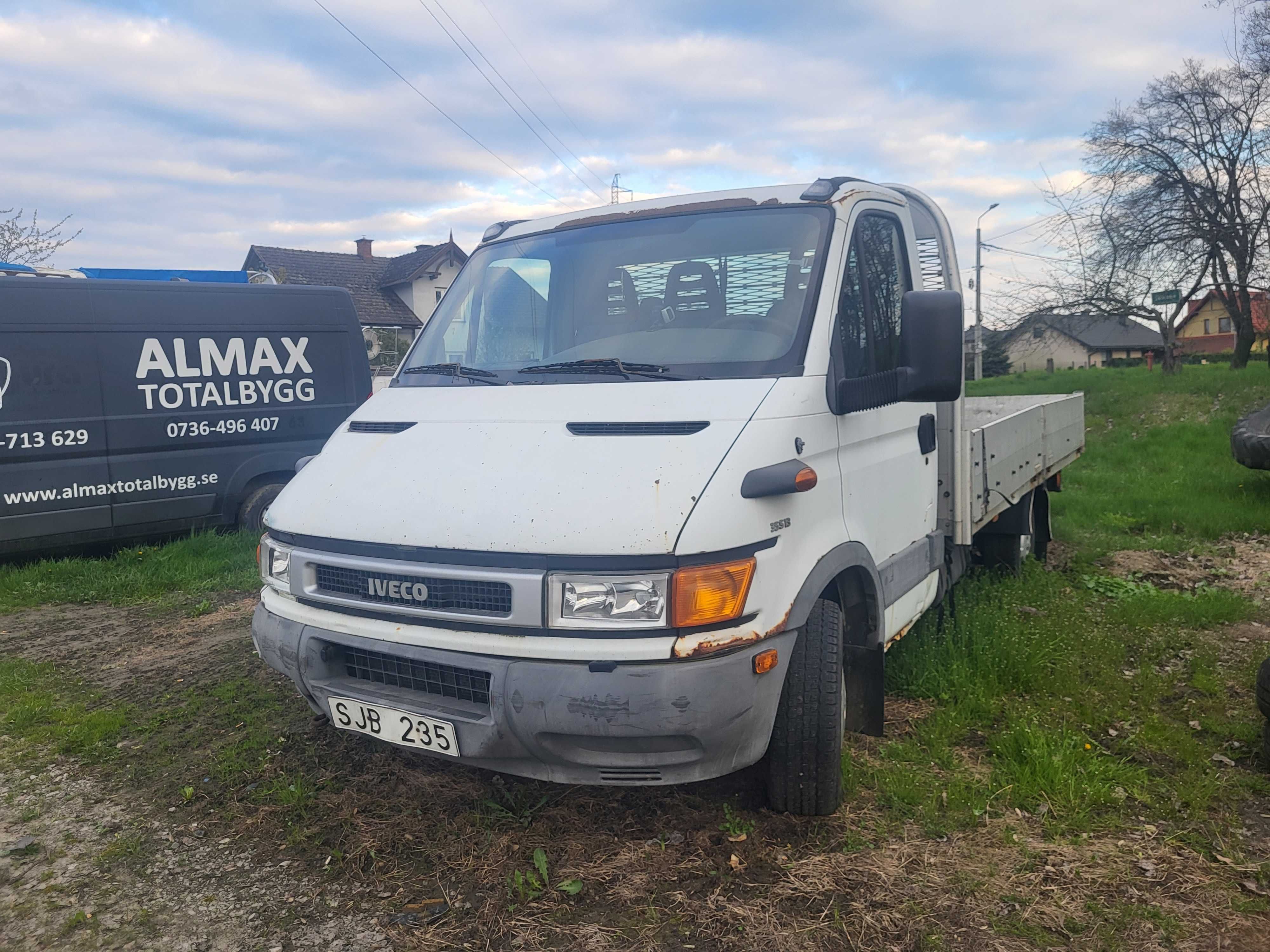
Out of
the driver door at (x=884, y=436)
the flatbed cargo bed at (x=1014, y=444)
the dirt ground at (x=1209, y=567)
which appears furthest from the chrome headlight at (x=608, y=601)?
the dirt ground at (x=1209, y=567)

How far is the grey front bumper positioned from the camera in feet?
8.84

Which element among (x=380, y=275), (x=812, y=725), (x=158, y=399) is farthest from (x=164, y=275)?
(x=380, y=275)

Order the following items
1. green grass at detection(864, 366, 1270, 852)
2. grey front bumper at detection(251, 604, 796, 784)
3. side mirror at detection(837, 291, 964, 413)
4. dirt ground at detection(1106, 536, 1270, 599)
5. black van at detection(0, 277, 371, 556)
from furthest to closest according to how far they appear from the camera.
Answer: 1. black van at detection(0, 277, 371, 556)
2. dirt ground at detection(1106, 536, 1270, 599)
3. green grass at detection(864, 366, 1270, 852)
4. side mirror at detection(837, 291, 964, 413)
5. grey front bumper at detection(251, 604, 796, 784)

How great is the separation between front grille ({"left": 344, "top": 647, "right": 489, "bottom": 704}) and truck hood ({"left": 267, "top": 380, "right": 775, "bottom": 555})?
393 millimetres

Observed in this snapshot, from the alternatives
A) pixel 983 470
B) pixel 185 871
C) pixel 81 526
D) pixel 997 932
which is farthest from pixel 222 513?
pixel 997 932

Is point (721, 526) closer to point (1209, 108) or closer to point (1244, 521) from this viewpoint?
point (1244, 521)

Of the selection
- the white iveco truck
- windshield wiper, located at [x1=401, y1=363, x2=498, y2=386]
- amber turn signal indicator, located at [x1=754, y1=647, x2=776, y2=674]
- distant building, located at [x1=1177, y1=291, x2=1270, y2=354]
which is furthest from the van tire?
distant building, located at [x1=1177, y1=291, x2=1270, y2=354]

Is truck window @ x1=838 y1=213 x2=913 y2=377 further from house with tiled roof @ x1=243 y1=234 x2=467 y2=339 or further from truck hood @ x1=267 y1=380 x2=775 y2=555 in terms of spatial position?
house with tiled roof @ x1=243 y1=234 x2=467 y2=339

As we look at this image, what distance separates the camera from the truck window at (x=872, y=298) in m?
3.58

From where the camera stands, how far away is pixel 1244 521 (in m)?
8.80

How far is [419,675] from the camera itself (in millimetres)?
3068

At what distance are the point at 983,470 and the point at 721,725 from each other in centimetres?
290

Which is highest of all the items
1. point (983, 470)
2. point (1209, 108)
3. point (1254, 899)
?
point (1209, 108)

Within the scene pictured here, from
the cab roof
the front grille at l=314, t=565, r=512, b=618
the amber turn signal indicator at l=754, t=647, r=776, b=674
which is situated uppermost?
the cab roof
